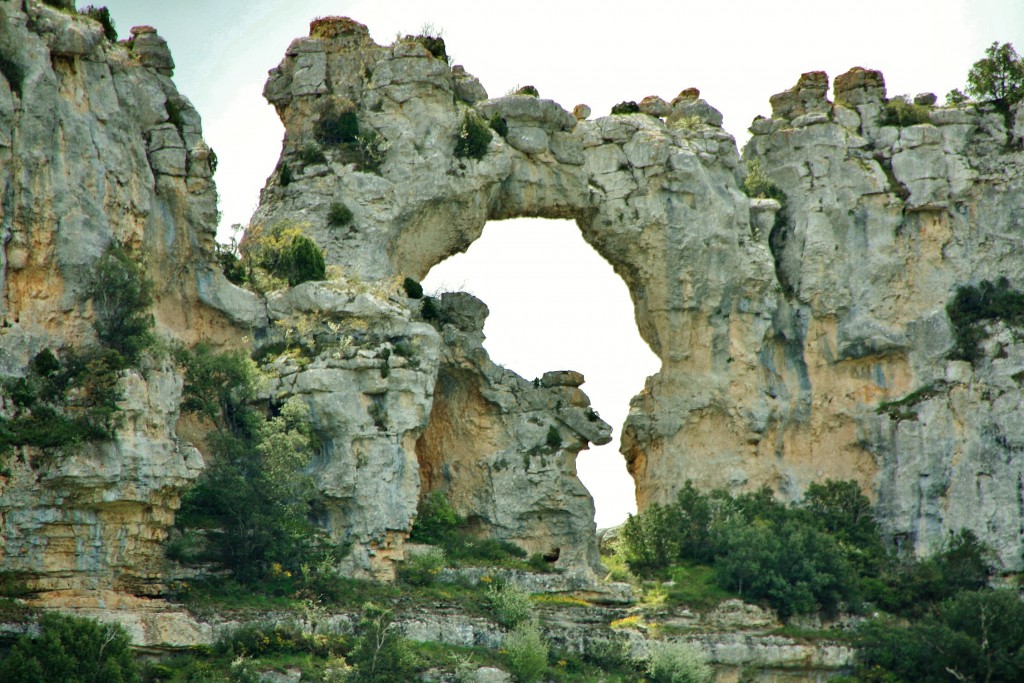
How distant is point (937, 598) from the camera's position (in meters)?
58.0

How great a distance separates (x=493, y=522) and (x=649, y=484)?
720 cm

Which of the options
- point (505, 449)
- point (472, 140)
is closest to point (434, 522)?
point (505, 449)

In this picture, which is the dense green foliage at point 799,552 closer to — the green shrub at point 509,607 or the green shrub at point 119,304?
the green shrub at point 509,607

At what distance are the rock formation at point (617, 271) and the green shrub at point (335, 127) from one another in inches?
3.2

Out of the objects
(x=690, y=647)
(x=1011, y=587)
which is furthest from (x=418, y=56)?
(x=1011, y=587)

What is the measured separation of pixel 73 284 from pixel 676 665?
2110cm

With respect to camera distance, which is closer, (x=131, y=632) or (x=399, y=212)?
(x=131, y=632)

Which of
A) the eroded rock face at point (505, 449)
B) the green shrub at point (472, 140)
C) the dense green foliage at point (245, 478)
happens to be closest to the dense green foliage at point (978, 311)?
the eroded rock face at point (505, 449)

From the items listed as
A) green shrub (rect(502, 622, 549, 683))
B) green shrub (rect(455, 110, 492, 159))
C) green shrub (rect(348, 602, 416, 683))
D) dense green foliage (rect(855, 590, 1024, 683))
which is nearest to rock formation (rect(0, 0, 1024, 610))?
green shrub (rect(455, 110, 492, 159))

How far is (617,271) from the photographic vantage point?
64.2 m

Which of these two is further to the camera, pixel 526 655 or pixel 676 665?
pixel 676 665

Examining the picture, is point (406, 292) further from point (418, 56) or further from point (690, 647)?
A: point (690, 647)

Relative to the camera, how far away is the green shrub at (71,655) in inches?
1608

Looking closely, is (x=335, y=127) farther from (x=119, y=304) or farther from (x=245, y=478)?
(x=119, y=304)
